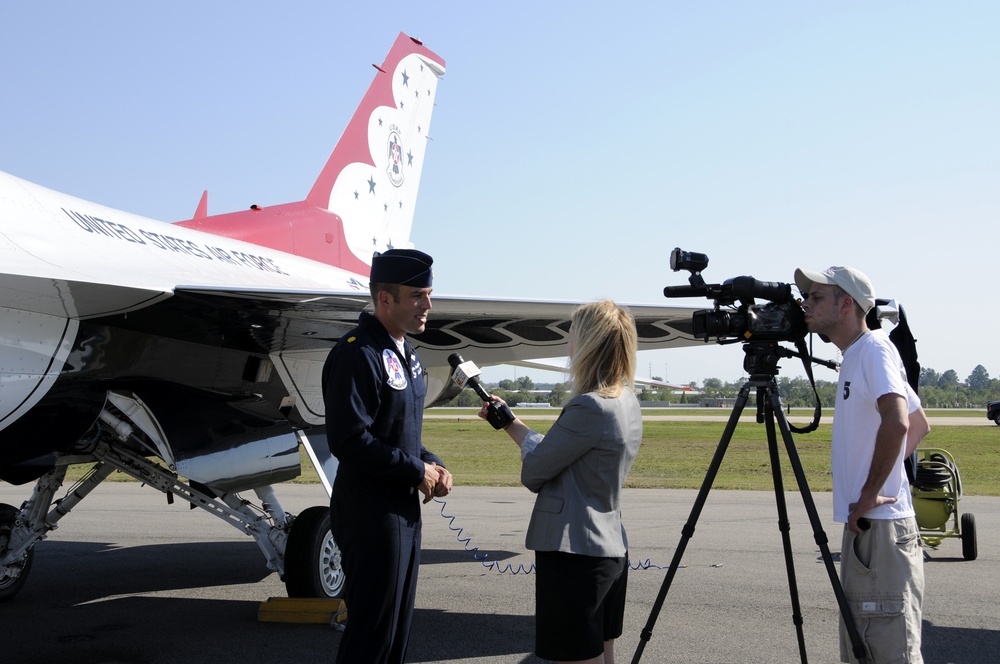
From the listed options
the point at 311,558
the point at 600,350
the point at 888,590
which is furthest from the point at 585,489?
the point at 311,558

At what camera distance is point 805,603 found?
6.16m

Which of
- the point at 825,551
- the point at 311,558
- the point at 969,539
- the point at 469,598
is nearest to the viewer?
the point at 825,551

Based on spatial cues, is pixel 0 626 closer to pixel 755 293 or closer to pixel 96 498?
pixel 755 293

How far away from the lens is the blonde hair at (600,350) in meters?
3.21

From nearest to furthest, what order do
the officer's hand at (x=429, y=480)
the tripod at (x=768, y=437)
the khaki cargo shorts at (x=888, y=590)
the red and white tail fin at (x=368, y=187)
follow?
the officer's hand at (x=429, y=480) → the khaki cargo shorts at (x=888, y=590) → the tripod at (x=768, y=437) → the red and white tail fin at (x=368, y=187)

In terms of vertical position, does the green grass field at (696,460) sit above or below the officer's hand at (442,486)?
below

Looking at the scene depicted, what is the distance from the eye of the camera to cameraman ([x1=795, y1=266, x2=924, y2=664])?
3271mm

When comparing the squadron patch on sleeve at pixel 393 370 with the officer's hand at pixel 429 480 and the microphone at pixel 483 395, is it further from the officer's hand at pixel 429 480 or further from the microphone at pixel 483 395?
the officer's hand at pixel 429 480

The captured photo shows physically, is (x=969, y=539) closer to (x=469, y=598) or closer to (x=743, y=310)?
(x=469, y=598)

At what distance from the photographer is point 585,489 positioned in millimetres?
3164

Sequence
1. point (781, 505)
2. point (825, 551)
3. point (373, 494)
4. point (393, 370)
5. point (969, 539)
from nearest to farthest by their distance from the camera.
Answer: point (373, 494)
point (393, 370)
point (825, 551)
point (781, 505)
point (969, 539)

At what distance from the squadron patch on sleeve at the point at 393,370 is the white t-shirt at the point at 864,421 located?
1700mm

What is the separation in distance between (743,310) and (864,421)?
2.26ft

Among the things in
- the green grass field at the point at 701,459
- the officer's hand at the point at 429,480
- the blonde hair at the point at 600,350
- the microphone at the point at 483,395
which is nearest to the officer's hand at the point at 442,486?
the officer's hand at the point at 429,480
